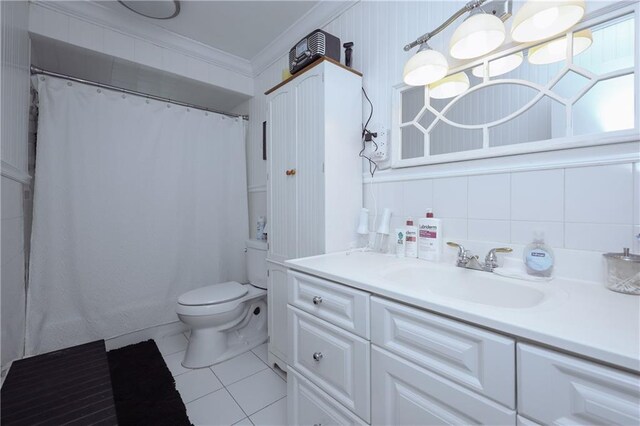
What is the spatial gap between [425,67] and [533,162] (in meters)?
0.59

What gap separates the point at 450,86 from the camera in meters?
1.25

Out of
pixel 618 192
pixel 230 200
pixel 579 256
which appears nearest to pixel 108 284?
pixel 230 200

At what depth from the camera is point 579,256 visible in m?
0.89

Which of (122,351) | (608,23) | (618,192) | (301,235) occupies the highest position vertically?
(608,23)

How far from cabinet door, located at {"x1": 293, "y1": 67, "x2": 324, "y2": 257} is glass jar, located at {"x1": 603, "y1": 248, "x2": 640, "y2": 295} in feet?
3.42

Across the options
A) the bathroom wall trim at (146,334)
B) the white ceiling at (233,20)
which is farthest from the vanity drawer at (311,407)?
the white ceiling at (233,20)

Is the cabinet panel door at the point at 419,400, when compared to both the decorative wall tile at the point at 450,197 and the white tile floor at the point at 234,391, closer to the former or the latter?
the decorative wall tile at the point at 450,197

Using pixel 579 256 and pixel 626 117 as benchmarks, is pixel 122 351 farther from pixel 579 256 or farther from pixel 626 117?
pixel 626 117

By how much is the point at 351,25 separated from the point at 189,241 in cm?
206

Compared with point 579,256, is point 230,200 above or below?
above

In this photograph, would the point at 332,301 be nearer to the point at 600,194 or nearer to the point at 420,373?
the point at 420,373

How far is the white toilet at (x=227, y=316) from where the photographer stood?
1.76 m

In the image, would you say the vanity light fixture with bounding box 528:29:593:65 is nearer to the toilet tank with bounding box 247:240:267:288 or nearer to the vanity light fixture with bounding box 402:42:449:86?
the vanity light fixture with bounding box 402:42:449:86

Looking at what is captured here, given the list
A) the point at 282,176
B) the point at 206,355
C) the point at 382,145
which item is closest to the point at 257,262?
the point at 206,355
